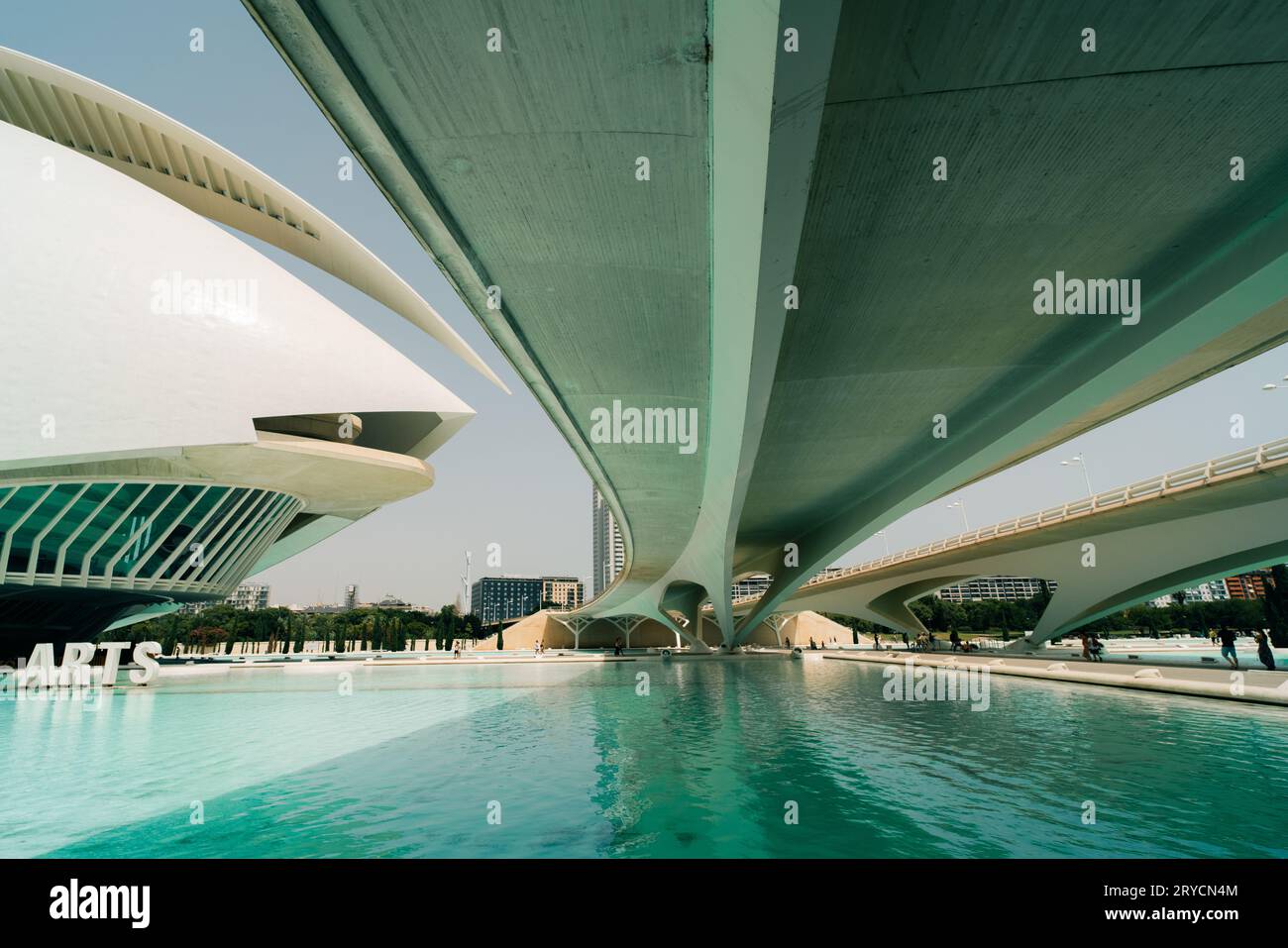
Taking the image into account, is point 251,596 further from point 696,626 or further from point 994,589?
point 994,589

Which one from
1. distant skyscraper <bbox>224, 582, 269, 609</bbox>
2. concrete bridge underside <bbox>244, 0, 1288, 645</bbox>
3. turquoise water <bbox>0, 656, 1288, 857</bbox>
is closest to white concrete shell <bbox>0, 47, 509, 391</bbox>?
turquoise water <bbox>0, 656, 1288, 857</bbox>

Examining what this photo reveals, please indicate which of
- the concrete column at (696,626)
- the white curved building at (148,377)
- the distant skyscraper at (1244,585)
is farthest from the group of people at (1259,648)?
the distant skyscraper at (1244,585)

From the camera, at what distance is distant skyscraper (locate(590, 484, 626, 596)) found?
14112 cm

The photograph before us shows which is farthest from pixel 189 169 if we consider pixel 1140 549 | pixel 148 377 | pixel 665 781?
pixel 1140 549

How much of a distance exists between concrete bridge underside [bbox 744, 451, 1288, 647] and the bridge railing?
218 mm

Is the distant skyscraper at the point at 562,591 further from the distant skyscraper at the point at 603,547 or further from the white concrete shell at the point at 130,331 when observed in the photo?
the white concrete shell at the point at 130,331

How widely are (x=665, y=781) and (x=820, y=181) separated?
6.70 meters

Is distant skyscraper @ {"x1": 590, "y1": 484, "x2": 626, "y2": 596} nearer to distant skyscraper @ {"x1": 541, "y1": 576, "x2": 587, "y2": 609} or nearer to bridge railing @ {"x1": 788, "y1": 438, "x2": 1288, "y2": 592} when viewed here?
distant skyscraper @ {"x1": 541, "y1": 576, "x2": 587, "y2": 609}

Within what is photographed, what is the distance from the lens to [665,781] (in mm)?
6902
